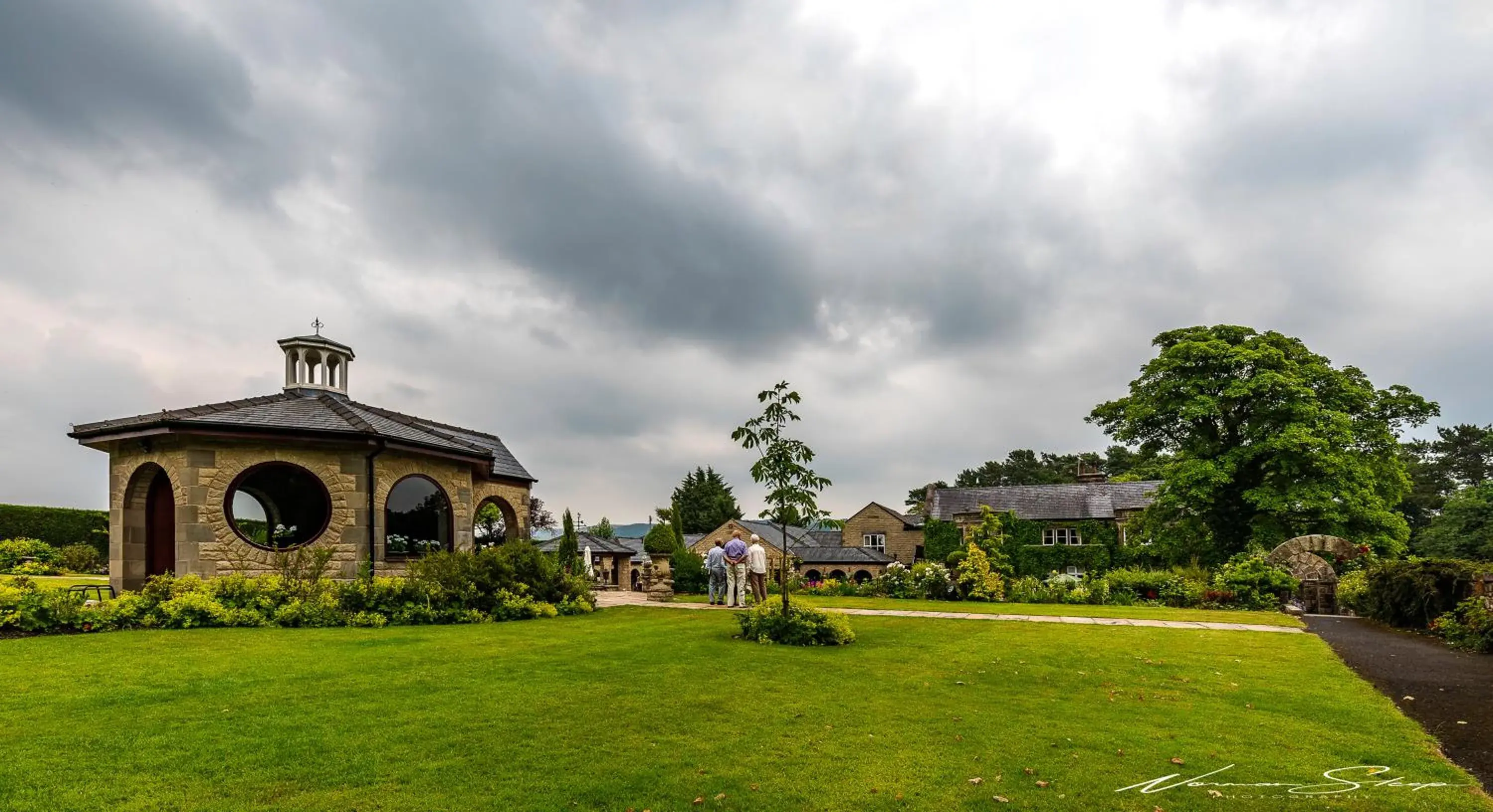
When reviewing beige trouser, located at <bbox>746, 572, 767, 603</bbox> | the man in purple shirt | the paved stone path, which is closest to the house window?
the paved stone path

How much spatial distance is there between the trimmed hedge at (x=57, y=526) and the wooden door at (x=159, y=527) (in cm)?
1835

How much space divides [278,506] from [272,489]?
1.25 feet

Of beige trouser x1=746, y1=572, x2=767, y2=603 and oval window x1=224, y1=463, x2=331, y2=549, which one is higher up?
oval window x1=224, y1=463, x2=331, y2=549

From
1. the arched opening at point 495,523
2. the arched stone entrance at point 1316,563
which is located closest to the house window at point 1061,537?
the arched stone entrance at point 1316,563

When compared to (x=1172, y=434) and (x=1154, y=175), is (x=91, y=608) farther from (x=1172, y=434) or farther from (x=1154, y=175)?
(x=1172, y=434)

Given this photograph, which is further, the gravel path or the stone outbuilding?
the stone outbuilding

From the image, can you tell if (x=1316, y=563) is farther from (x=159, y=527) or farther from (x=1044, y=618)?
(x=159, y=527)

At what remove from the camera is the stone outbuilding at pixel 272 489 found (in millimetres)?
14312

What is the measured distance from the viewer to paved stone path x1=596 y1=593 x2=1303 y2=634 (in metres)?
14.4

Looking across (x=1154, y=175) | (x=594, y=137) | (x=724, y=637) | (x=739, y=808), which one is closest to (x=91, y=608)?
(x=724, y=637)

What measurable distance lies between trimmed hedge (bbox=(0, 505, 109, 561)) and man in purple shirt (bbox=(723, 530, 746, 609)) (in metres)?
26.6

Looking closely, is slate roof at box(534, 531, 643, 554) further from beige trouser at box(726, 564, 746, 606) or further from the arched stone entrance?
the arched stone entrance

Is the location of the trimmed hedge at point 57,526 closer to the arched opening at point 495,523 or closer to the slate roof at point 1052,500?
the arched opening at point 495,523

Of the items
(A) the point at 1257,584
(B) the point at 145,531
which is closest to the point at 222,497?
(B) the point at 145,531
